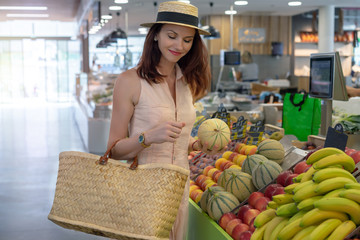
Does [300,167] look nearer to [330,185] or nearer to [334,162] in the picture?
[334,162]

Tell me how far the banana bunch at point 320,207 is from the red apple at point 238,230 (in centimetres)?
40

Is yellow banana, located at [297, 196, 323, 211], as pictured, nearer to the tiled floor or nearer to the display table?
the display table

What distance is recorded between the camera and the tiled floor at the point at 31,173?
15.8 ft

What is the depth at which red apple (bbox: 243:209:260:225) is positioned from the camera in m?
2.39

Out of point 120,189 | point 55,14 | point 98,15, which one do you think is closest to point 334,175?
point 120,189


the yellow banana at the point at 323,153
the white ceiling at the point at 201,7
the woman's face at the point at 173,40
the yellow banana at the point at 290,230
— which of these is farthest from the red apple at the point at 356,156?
the white ceiling at the point at 201,7

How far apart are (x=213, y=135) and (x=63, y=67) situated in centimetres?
2326

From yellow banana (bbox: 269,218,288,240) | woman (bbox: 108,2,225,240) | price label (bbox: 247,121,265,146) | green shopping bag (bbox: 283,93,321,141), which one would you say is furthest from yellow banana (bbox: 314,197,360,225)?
green shopping bag (bbox: 283,93,321,141)

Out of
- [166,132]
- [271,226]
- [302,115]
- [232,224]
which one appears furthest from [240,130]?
[271,226]

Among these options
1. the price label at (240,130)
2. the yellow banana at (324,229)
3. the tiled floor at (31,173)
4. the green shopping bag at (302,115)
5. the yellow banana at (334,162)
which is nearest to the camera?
the yellow banana at (324,229)

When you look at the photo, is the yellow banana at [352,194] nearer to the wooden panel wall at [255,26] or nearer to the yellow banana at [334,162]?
the yellow banana at [334,162]

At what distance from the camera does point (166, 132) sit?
79.3 inches

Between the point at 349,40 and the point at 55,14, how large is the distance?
1045 centimetres

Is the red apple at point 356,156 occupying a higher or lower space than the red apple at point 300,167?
higher
